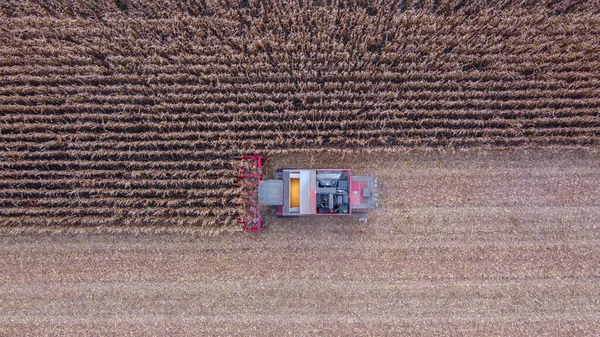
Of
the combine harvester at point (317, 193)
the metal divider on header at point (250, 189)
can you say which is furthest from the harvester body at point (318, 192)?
the metal divider on header at point (250, 189)

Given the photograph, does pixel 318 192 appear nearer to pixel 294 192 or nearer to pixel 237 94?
pixel 294 192

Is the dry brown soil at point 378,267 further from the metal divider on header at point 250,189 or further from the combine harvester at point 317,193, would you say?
the combine harvester at point 317,193

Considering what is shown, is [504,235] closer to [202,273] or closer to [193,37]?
[202,273]

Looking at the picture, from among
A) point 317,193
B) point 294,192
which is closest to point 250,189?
point 294,192

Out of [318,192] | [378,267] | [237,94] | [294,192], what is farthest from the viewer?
[237,94]

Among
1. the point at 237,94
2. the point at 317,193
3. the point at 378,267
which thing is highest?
the point at 237,94

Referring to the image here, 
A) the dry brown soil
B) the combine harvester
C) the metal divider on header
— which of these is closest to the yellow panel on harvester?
the combine harvester

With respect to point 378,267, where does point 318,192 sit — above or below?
above
